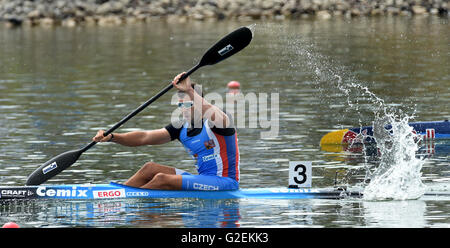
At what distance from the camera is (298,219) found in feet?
50.8

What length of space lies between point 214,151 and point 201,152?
0.24m

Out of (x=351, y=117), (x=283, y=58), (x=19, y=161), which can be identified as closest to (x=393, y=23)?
(x=283, y=58)

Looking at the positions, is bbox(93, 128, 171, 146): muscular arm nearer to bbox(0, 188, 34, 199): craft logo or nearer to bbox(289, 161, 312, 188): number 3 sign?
bbox(0, 188, 34, 199): craft logo

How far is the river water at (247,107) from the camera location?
634 inches

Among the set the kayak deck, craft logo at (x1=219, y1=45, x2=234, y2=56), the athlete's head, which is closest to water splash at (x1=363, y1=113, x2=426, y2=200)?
the kayak deck

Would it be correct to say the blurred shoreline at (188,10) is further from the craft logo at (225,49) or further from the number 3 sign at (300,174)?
the number 3 sign at (300,174)

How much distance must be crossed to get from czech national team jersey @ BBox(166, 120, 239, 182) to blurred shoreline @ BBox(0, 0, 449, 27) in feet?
171

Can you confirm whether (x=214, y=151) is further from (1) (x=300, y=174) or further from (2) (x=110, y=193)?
(2) (x=110, y=193)

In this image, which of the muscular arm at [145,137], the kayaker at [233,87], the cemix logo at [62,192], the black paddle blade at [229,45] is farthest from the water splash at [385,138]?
the cemix logo at [62,192]

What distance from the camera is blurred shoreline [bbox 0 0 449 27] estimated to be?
225 feet

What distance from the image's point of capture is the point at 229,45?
57.7 feet

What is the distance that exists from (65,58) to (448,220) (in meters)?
35.0

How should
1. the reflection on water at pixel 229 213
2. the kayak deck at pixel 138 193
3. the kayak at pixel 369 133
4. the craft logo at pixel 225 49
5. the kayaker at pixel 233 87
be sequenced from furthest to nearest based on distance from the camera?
the kayaker at pixel 233 87 → the kayak at pixel 369 133 → the craft logo at pixel 225 49 → the kayak deck at pixel 138 193 → the reflection on water at pixel 229 213
